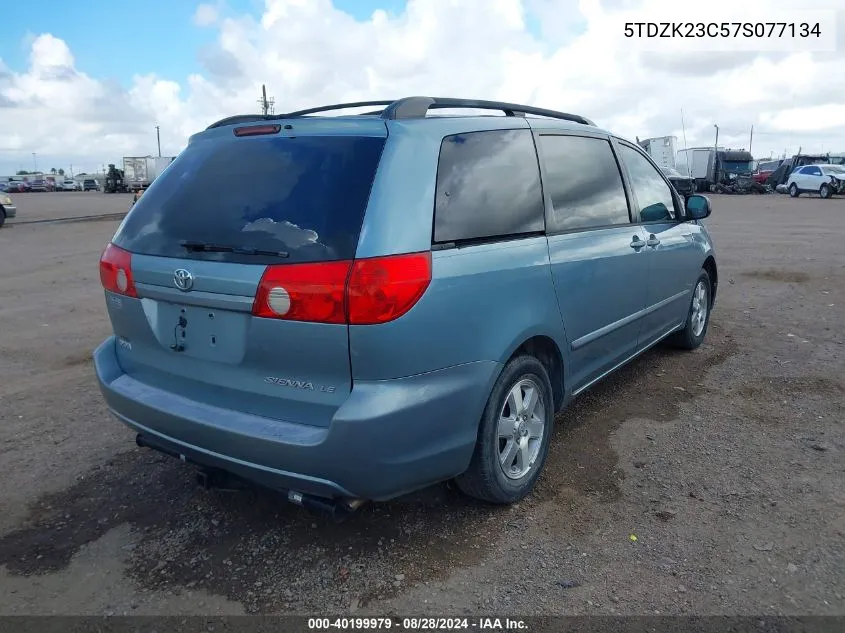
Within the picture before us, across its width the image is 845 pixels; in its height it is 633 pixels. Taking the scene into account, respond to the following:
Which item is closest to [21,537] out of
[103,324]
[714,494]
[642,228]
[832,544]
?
[714,494]

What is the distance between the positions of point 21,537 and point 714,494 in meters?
3.28

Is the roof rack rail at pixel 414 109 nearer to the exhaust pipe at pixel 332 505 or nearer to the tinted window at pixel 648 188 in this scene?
the tinted window at pixel 648 188

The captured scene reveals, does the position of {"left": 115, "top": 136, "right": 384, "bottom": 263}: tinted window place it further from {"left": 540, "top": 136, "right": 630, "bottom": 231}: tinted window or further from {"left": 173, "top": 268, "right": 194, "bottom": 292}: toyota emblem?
{"left": 540, "top": 136, "right": 630, "bottom": 231}: tinted window

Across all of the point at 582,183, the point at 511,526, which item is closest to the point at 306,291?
the point at 511,526

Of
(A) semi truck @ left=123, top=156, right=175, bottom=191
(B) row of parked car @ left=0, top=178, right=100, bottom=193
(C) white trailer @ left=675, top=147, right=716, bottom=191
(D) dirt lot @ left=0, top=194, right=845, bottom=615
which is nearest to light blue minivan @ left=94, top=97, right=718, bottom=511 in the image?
(D) dirt lot @ left=0, top=194, right=845, bottom=615

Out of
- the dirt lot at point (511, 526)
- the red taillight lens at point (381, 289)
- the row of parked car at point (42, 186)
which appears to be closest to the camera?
the red taillight lens at point (381, 289)

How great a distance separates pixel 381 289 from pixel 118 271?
Result: 1.38 m

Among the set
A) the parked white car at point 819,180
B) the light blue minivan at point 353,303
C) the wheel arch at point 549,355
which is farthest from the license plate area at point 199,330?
the parked white car at point 819,180

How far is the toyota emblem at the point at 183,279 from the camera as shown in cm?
267

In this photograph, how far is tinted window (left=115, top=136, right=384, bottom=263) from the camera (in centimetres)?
251

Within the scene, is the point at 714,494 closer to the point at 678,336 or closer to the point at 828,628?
the point at 828,628

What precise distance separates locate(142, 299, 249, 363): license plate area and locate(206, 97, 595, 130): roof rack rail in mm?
1003

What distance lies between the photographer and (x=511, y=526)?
3088 mm

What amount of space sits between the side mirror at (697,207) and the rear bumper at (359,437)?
3007 mm
